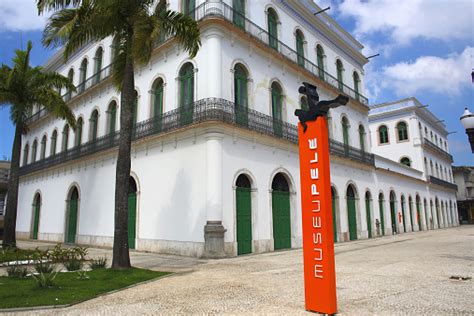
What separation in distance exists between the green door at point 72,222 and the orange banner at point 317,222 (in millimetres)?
18493

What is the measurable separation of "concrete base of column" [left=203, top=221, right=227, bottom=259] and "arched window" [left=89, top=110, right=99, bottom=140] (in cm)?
1192

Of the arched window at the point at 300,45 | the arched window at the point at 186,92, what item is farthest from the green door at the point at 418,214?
the arched window at the point at 186,92

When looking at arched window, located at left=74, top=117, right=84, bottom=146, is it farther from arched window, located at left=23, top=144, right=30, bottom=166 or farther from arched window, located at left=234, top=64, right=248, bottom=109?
arched window, located at left=234, top=64, right=248, bottom=109

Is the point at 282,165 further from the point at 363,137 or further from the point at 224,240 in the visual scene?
the point at 363,137

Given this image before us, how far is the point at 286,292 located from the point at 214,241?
235 inches

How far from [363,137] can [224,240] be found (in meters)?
15.7

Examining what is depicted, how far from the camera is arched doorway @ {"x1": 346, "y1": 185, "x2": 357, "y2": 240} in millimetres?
20922

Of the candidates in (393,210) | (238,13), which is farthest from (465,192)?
(238,13)

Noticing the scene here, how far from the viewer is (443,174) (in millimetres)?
42969

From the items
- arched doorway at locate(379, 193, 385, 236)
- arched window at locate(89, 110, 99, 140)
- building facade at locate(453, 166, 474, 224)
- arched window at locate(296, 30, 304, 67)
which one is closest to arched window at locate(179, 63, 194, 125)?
arched window at locate(296, 30, 304, 67)

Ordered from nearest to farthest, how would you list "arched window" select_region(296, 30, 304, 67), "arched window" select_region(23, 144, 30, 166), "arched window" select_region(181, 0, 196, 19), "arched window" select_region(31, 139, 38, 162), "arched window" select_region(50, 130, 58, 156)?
"arched window" select_region(181, 0, 196, 19), "arched window" select_region(296, 30, 304, 67), "arched window" select_region(50, 130, 58, 156), "arched window" select_region(31, 139, 38, 162), "arched window" select_region(23, 144, 30, 166)

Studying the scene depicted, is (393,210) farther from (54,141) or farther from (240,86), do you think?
(54,141)

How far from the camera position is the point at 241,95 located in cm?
1538

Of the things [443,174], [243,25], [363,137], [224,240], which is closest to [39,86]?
[243,25]
